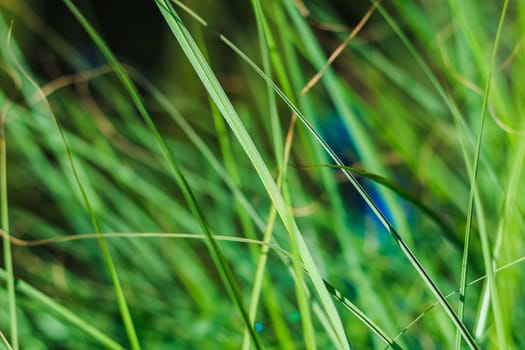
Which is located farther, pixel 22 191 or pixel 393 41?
pixel 393 41

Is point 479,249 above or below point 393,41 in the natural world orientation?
below

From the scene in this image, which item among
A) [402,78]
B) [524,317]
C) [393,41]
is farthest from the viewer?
[393,41]

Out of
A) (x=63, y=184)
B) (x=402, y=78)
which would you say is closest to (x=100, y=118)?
(x=63, y=184)

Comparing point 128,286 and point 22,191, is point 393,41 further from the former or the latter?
point 128,286

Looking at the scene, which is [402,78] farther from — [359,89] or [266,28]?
[359,89]

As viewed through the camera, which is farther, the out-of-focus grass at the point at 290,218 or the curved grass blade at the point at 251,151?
the out-of-focus grass at the point at 290,218

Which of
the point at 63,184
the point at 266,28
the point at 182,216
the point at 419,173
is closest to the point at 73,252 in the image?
the point at 63,184

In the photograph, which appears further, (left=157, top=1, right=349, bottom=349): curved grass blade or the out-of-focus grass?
the out-of-focus grass

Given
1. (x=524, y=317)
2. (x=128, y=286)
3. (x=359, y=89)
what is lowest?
(x=524, y=317)

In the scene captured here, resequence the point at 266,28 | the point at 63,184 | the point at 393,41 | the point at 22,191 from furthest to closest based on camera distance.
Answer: the point at 393,41 < the point at 22,191 < the point at 63,184 < the point at 266,28
